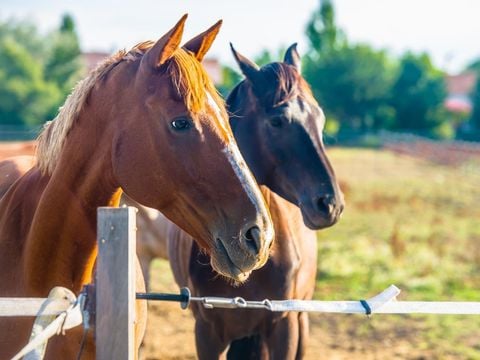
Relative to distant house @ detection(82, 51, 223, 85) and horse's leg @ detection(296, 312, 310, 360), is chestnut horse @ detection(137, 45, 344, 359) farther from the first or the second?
distant house @ detection(82, 51, 223, 85)

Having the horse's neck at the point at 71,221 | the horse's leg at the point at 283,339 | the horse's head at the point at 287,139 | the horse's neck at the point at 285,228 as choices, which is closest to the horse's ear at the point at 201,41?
the horse's neck at the point at 71,221

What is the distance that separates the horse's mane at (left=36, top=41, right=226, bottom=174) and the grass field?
3.24 metres

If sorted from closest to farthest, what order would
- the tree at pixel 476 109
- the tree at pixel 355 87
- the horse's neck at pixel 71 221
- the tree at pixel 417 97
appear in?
the horse's neck at pixel 71 221, the tree at pixel 417 97, the tree at pixel 355 87, the tree at pixel 476 109

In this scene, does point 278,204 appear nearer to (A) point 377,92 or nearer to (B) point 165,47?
(B) point 165,47

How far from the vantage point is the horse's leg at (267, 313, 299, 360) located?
3244mm

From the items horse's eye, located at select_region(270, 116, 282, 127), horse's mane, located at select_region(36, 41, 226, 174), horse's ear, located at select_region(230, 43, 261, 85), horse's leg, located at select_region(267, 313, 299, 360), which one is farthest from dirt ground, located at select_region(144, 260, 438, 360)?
horse's mane, located at select_region(36, 41, 226, 174)

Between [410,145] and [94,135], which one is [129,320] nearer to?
[94,135]

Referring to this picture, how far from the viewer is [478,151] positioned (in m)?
24.2

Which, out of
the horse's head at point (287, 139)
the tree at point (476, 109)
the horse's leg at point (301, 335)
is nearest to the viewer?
the horse's head at point (287, 139)

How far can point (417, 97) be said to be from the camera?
40438 millimetres

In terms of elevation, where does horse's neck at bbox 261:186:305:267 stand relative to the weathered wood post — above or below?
above

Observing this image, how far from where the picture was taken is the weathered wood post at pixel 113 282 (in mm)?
1695

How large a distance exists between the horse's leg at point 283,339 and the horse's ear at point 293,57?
161cm

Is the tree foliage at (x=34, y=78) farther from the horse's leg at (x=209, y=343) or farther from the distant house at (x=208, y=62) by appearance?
the horse's leg at (x=209, y=343)
